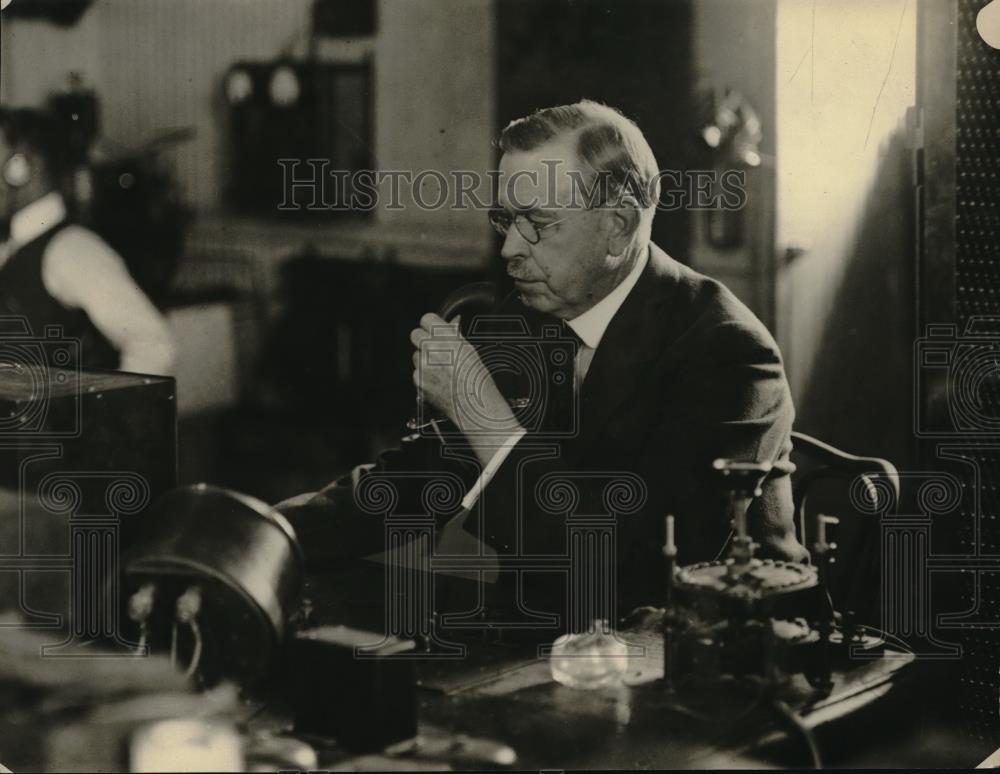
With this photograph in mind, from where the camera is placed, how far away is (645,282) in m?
3.71

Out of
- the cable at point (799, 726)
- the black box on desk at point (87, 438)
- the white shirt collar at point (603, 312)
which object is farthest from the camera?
the white shirt collar at point (603, 312)

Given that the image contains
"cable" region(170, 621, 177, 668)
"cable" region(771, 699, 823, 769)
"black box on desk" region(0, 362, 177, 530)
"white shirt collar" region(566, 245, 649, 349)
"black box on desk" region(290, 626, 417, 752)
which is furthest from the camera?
"white shirt collar" region(566, 245, 649, 349)

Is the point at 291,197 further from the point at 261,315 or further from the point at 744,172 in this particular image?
the point at 744,172

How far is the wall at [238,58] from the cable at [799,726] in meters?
1.59

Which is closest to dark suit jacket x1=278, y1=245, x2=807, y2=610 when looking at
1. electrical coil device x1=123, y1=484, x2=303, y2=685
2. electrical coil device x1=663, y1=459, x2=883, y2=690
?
electrical coil device x1=663, y1=459, x2=883, y2=690

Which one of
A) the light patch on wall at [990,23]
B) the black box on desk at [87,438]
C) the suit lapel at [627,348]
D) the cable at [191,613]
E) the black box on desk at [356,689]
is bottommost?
the black box on desk at [356,689]

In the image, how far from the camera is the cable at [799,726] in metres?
3.09

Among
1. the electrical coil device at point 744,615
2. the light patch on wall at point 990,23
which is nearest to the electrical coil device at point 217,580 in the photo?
the electrical coil device at point 744,615

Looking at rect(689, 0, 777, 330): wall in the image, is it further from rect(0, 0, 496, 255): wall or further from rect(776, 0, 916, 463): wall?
rect(0, 0, 496, 255): wall

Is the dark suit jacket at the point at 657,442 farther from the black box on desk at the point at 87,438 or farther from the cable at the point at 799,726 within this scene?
the black box on desk at the point at 87,438

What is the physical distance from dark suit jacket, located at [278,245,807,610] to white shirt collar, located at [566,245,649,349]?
20mm

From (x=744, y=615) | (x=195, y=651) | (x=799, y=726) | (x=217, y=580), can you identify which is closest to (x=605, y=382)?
(x=744, y=615)

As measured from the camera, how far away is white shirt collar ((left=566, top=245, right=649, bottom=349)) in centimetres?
371

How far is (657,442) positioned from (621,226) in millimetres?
658
